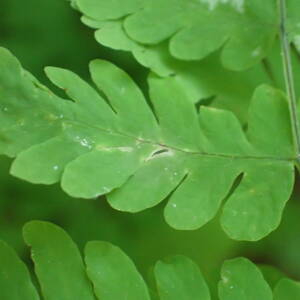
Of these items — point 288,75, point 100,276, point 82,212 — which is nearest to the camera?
point 100,276

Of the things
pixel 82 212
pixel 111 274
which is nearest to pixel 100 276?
pixel 111 274

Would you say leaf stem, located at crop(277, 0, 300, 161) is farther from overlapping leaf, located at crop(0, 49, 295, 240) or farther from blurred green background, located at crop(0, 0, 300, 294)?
blurred green background, located at crop(0, 0, 300, 294)

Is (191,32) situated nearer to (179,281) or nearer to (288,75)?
(288,75)

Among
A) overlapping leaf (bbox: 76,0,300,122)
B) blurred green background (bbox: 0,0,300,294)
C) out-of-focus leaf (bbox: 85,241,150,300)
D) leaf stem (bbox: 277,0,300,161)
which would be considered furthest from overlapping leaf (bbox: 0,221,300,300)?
blurred green background (bbox: 0,0,300,294)

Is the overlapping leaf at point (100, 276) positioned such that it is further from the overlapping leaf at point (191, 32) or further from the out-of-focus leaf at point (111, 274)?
the overlapping leaf at point (191, 32)

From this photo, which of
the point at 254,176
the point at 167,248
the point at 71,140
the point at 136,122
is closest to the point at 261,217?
the point at 254,176
